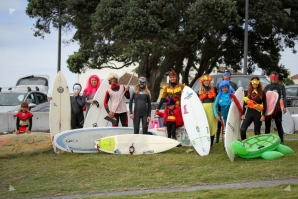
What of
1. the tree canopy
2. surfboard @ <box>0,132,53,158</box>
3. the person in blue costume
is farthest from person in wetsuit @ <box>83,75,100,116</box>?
the tree canopy

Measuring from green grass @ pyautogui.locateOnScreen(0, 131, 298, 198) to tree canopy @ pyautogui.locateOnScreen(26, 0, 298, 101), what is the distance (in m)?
14.3

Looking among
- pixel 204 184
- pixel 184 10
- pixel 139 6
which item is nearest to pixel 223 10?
pixel 184 10

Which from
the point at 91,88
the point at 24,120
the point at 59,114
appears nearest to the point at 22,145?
the point at 24,120

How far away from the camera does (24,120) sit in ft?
37.6

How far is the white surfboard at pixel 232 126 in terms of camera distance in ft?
30.5

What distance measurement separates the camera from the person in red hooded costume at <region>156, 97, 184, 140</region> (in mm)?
10812

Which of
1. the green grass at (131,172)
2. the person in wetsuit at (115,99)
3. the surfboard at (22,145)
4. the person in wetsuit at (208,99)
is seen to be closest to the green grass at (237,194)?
the green grass at (131,172)

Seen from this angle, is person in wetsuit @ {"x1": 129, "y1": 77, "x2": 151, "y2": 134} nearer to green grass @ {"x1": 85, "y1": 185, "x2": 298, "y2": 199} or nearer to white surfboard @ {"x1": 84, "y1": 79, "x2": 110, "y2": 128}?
white surfboard @ {"x1": 84, "y1": 79, "x2": 110, "y2": 128}

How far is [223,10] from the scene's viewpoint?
24.5m

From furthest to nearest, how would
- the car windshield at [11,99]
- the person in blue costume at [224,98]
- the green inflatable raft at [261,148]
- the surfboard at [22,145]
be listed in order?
the car windshield at [11,99] < the surfboard at [22,145] < the person in blue costume at [224,98] < the green inflatable raft at [261,148]

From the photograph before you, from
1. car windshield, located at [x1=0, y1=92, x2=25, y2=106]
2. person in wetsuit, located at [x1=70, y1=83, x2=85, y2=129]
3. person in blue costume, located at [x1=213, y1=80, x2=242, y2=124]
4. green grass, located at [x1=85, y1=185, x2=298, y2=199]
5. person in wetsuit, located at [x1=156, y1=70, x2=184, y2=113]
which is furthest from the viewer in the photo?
car windshield, located at [x1=0, y1=92, x2=25, y2=106]

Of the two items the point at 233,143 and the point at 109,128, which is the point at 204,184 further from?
the point at 109,128

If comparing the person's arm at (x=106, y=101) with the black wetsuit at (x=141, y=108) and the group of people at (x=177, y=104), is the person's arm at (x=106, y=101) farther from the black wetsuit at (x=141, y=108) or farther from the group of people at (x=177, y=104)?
the black wetsuit at (x=141, y=108)

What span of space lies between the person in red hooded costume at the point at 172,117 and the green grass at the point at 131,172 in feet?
1.83
